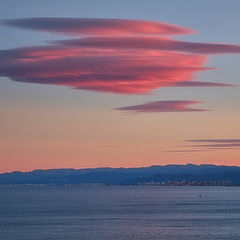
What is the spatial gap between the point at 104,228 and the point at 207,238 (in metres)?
25.5

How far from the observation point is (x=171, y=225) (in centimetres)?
12425

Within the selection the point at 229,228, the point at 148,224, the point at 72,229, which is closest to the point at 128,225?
the point at 148,224

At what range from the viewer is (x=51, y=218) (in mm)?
142875

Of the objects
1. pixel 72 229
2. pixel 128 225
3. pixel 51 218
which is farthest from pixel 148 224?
pixel 51 218

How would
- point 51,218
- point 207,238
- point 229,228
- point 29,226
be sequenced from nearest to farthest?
point 207,238, point 229,228, point 29,226, point 51,218

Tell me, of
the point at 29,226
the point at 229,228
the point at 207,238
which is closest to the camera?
the point at 207,238

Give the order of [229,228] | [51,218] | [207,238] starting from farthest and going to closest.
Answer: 1. [51,218]
2. [229,228]
3. [207,238]

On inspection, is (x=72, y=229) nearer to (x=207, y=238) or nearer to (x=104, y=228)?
(x=104, y=228)

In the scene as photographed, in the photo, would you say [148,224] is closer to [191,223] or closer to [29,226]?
[191,223]

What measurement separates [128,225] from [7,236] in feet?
93.9

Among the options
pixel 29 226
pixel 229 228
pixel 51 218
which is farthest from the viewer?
pixel 51 218

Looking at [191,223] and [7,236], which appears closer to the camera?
[7,236]

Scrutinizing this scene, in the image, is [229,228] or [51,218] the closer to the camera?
[229,228]

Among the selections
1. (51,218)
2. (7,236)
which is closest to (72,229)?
(7,236)
